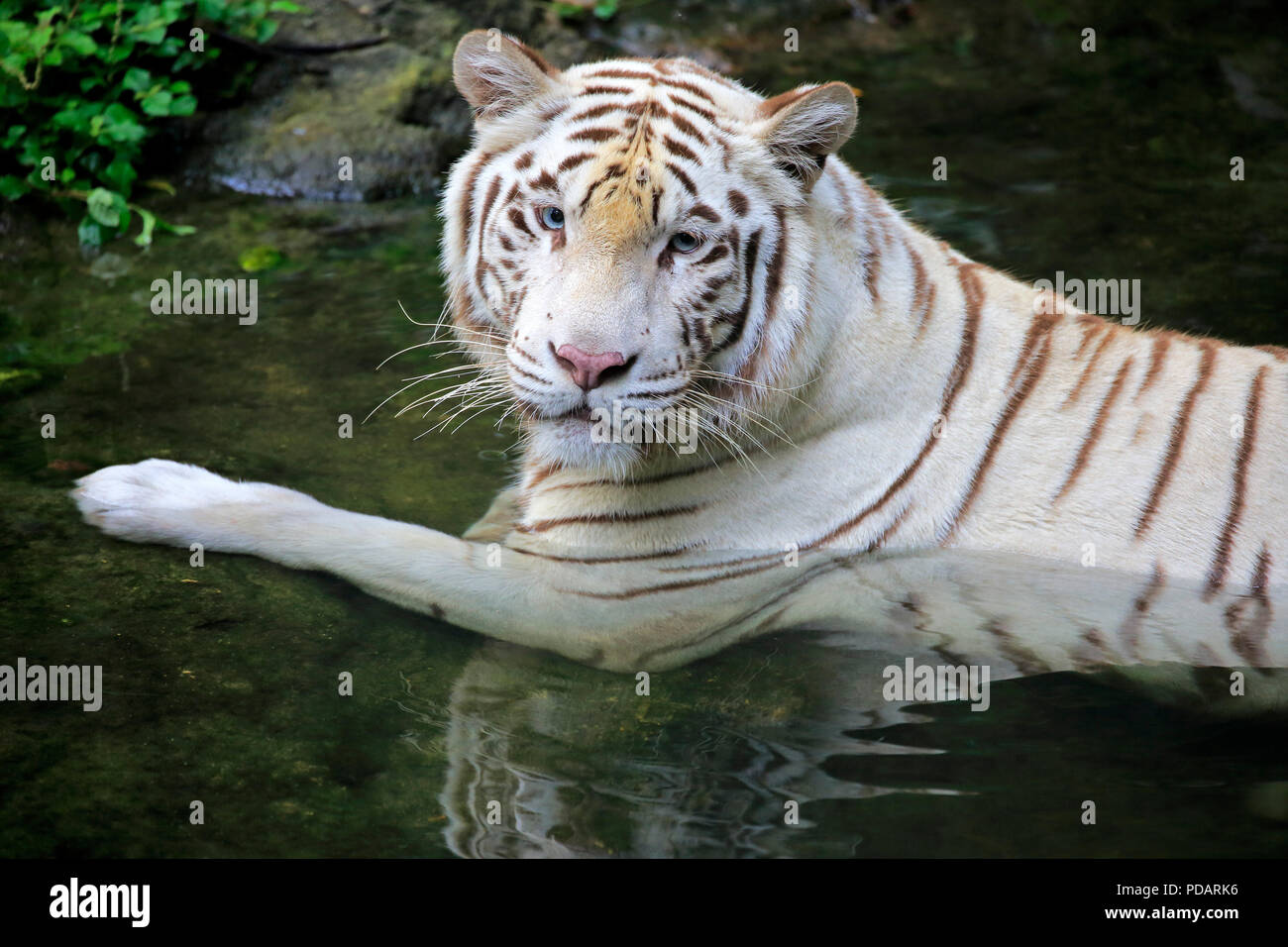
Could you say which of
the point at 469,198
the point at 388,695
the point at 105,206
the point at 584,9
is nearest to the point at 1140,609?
the point at 388,695

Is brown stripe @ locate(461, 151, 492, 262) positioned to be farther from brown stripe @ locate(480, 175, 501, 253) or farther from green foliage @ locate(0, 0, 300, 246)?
green foliage @ locate(0, 0, 300, 246)

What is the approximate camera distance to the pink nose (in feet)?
8.96

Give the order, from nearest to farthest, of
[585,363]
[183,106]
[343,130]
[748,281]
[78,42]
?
1. [585,363]
2. [748,281]
3. [78,42]
4. [183,106]
5. [343,130]

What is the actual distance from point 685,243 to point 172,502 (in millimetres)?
1423

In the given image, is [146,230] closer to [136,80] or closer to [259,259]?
[259,259]

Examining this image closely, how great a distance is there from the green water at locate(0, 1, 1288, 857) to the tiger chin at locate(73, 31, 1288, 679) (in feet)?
0.45

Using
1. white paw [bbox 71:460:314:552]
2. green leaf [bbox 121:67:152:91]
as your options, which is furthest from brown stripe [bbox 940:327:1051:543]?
green leaf [bbox 121:67:152:91]

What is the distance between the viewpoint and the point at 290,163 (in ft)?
19.0

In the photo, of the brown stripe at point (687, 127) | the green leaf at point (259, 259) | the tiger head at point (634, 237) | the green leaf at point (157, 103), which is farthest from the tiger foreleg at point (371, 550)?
the green leaf at point (157, 103)

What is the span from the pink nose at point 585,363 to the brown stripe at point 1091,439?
1.09 metres

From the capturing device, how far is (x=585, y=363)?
273 centimetres

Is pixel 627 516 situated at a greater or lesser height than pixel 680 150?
lesser
